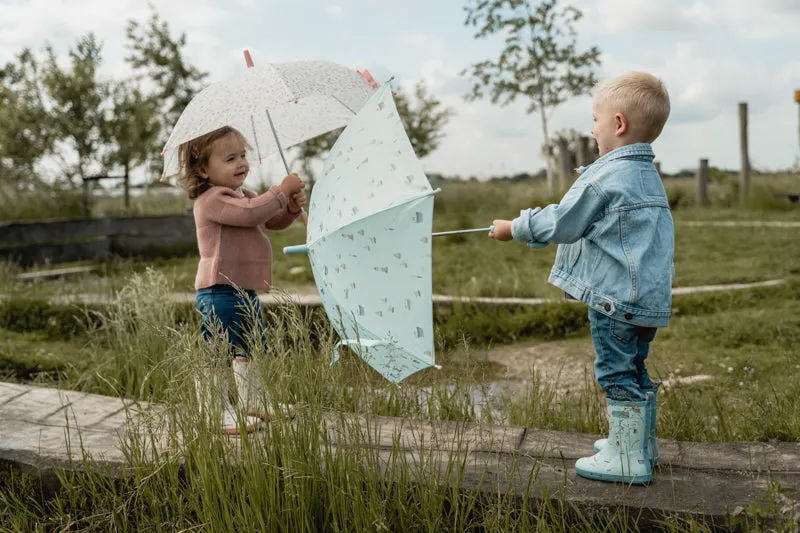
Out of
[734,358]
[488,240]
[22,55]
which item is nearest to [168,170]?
[734,358]

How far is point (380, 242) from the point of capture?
9.55ft

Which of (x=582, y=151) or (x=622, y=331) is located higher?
(x=582, y=151)

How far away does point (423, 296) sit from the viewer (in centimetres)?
285

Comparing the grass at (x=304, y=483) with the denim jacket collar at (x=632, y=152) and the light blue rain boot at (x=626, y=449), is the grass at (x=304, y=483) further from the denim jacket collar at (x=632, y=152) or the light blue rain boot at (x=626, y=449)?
the denim jacket collar at (x=632, y=152)

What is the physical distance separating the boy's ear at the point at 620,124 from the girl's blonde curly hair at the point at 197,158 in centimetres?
189

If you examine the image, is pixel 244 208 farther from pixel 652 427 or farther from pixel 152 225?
pixel 152 225

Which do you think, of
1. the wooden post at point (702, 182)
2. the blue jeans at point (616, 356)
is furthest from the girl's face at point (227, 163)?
the wooden post at point (702, 182)

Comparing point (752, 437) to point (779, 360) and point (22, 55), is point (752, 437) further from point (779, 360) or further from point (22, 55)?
point (22, 55)

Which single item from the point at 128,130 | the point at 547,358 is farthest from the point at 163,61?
the point at 547,358

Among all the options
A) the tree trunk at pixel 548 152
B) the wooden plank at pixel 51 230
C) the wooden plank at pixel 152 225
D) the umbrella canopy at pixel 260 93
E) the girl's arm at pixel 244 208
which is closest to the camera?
the umbrella canopy at pixel 260 93

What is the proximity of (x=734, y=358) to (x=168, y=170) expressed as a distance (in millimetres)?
4179

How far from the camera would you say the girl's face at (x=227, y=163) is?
3932 mm

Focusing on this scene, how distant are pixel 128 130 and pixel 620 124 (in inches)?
553

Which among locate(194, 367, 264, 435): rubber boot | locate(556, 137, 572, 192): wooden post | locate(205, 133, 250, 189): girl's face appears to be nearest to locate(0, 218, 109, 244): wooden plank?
locate(205, 133, 250, 189): girl's face
